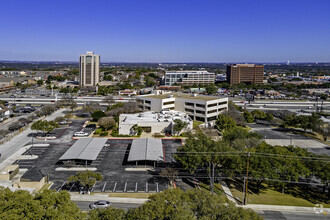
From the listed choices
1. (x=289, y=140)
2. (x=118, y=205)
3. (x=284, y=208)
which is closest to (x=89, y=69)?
(x=289, y=140)

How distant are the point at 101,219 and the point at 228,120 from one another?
149ft

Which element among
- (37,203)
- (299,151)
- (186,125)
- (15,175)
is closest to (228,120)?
(186,125)

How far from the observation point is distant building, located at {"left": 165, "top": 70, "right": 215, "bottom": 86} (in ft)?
578

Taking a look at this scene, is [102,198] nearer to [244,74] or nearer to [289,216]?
[289,216]

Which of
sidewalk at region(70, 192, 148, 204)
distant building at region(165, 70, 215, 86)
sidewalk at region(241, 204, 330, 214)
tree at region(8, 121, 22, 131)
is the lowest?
sidewalk at region(241, 204, 330, 214)

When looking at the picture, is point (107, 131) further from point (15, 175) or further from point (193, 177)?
point (193, 177)

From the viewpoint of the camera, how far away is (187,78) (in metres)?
180

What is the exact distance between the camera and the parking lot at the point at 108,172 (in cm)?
3161

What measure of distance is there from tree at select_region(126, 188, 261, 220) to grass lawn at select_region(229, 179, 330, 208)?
1238 centimetres

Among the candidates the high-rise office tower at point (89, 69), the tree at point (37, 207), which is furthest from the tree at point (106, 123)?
the high-rise office tower at point (89, 69)

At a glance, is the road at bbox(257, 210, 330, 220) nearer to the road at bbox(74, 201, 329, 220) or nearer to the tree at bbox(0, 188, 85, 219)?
the road at bbox(74, 201, 329, 220)

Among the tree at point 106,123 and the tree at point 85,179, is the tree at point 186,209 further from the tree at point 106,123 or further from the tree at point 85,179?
the tree at point 106,123

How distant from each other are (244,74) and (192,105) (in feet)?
441

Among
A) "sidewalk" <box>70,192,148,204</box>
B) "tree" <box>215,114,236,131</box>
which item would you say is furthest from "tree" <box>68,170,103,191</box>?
"tree" <box>215,114,236,131</box>
